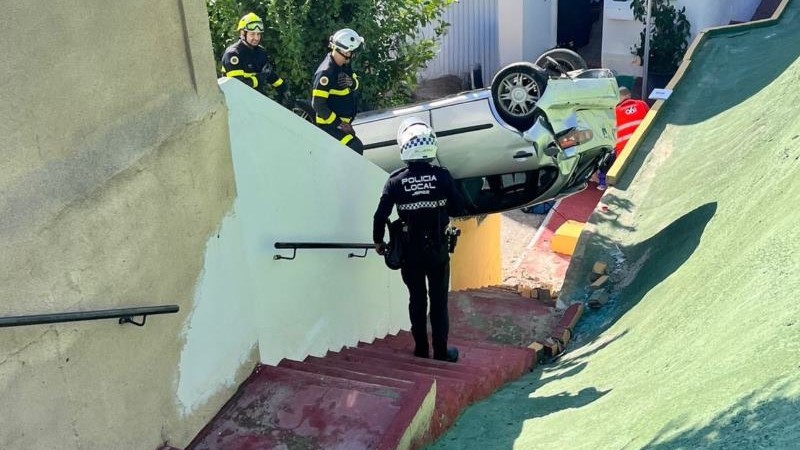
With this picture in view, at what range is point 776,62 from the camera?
1055 cm

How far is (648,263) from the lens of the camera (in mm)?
7738

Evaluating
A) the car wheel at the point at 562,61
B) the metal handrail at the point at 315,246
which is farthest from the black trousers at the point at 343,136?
the car wheel at the point at 562,61

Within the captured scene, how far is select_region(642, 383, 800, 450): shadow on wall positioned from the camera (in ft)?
9.78

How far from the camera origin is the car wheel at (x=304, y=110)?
853 cm

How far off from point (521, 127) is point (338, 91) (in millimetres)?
1755

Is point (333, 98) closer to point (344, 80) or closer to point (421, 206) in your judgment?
point (344, 80)

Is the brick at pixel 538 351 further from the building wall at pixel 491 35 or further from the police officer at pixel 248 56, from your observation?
the building wall at pixel 491 35

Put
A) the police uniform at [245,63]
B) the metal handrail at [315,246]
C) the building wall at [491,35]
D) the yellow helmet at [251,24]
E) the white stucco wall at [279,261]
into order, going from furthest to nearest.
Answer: the building wall at [491,35] → the police uniform at [245,63] → the yellow helmet at [251,24] → the metal handrail at [315,246] → the white stucco wall at [279,261]

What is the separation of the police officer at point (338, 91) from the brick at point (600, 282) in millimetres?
2653

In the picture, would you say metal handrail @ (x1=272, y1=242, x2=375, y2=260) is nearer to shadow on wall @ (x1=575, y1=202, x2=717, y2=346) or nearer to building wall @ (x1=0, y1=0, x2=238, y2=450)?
building wall @ (x1=0, y1=0, x2=238, y2=450)

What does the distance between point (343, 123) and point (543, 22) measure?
10.8 meters

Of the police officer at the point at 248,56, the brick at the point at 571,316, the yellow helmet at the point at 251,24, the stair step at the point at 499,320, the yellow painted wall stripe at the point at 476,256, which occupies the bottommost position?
the yellow painted wall stripe at the point at 476,256

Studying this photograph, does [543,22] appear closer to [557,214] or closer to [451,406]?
[557,214]

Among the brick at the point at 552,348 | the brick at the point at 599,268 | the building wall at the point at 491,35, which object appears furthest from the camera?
the building wall at the point at 491,35
